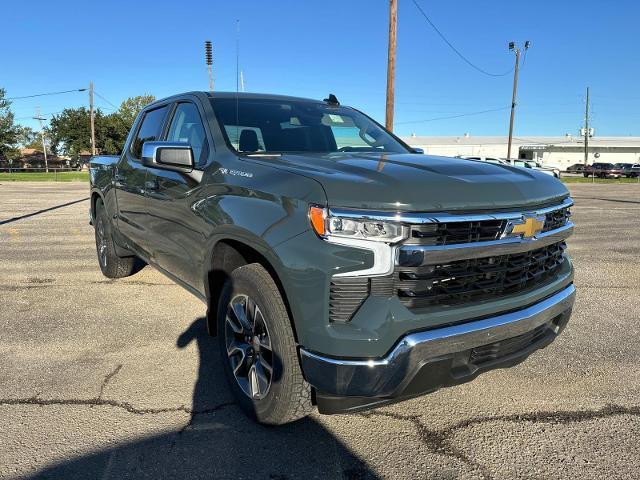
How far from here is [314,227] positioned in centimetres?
222

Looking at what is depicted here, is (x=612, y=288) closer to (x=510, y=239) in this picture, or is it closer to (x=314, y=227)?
(x=510, y=239)

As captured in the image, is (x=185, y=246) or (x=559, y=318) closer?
(x=559, y=318)

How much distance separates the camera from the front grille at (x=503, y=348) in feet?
7.76

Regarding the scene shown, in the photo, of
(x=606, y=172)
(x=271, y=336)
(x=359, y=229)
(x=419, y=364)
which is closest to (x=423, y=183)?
(x=359, y=229)

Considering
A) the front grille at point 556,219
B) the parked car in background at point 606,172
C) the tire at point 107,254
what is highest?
the front grille at point 556,219

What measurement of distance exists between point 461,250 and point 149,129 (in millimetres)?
3514

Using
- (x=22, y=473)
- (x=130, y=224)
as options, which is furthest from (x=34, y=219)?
(x=22, y=473)

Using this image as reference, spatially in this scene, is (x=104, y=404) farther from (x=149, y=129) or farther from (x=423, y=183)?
(x=149, y=129)

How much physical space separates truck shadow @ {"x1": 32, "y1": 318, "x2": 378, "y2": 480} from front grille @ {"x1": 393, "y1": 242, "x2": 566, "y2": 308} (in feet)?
3.07

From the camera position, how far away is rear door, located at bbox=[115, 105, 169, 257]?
4285 mm

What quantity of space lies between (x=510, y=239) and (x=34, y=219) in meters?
12.0

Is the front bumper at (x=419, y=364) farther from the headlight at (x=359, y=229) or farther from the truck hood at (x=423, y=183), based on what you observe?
the truck hood at (x=423, y=183)

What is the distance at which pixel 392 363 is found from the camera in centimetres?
211

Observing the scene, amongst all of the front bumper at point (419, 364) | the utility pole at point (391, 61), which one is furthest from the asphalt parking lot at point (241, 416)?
the utility pole at point (391, 61)
